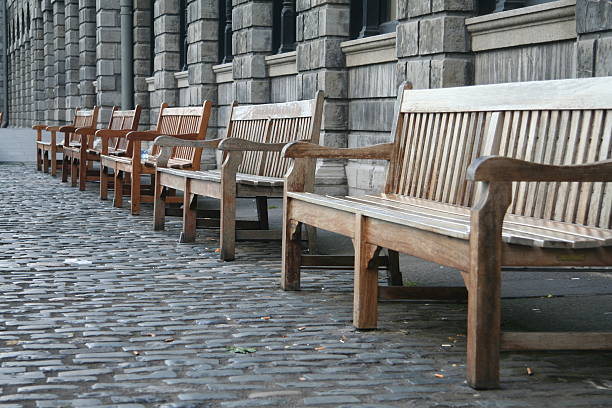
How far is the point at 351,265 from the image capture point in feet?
19.9

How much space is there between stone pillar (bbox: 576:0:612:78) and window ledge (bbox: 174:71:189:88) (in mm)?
13168

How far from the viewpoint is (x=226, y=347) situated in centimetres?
443

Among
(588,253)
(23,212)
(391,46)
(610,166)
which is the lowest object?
(23,212)

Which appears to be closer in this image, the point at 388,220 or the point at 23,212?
the point at 388,220

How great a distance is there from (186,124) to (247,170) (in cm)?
208

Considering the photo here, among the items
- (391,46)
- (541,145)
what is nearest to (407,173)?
(541,145)

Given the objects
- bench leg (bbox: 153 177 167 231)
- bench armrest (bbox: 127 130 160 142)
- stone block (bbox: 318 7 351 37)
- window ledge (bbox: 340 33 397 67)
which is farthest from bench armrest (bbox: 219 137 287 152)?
stone block (bbox: 318 7 351 37)

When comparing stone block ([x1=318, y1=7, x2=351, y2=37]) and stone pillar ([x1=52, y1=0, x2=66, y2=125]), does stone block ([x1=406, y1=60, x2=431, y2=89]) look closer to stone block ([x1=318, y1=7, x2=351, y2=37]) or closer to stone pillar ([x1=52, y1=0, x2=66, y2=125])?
stone block ([x1=318, y1=7, x2=351, y2=37])

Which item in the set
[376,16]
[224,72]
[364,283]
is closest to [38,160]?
[224,72]

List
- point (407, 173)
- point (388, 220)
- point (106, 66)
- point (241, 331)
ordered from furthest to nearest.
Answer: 1. point (106, 66)
2. point (407, 173)
3. point (241, 331)
4. point (388, 220)

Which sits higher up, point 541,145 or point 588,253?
point 541,145

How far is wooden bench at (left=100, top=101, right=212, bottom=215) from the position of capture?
31.6 feet

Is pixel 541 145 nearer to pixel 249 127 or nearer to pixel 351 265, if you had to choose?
pixel 351 265

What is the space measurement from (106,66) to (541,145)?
23152 millimetres
